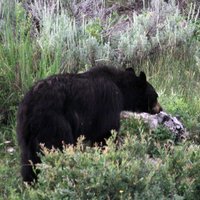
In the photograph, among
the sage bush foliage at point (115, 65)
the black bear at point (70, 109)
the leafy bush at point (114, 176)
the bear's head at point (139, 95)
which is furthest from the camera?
the bear's head at point (139, 95)

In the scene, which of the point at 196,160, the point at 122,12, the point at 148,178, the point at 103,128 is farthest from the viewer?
the point at 122,12

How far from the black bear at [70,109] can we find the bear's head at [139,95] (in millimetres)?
14

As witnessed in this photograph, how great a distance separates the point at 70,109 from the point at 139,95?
4.83 ft

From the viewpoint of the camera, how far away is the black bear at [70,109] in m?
5.68

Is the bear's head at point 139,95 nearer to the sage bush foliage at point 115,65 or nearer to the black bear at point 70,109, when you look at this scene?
the black bear at point 70,109

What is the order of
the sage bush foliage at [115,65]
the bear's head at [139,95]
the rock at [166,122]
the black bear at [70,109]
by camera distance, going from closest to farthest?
the sage bush foliage at [115,65], the black bear at [70,109], the bear's head at [139,95], the rock at [166,122]

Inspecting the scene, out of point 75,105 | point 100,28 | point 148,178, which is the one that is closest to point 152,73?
point 100,28

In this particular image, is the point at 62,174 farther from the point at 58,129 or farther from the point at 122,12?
the point at 122,12

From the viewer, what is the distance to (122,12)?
13.7m

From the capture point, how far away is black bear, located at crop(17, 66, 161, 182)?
568 centimetres

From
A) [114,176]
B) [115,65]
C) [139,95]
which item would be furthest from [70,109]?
[115,65]

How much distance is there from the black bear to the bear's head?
14mm

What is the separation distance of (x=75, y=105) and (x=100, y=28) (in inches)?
200

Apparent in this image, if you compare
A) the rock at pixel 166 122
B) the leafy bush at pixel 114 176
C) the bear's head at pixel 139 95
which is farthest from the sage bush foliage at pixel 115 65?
the bear's head at pixel 139 95
